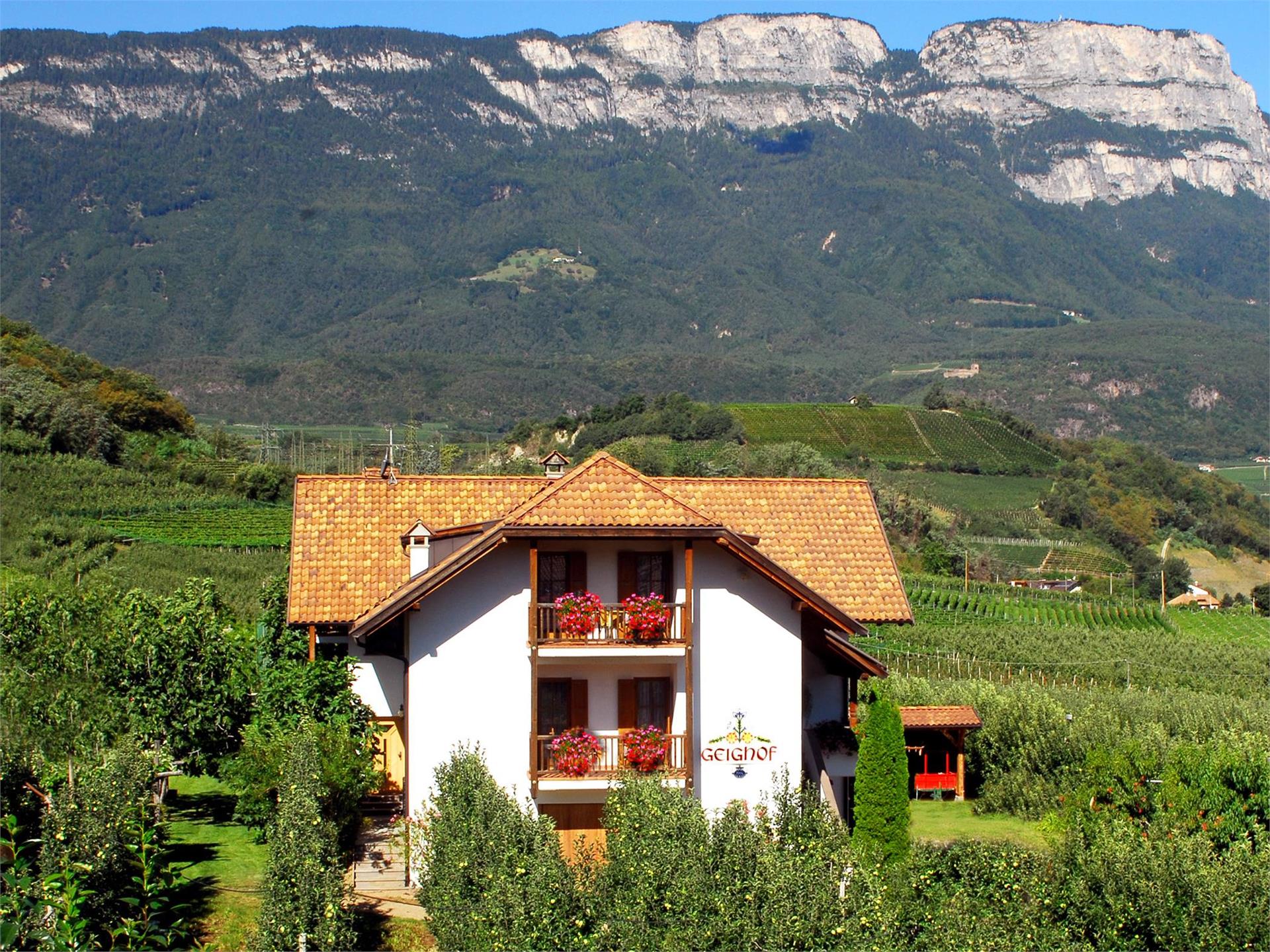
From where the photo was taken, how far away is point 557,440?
512 feet

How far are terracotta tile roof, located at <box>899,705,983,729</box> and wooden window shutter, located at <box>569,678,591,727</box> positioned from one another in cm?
1401

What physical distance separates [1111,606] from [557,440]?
78928mm

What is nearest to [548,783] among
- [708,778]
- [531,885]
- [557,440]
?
[708,778]

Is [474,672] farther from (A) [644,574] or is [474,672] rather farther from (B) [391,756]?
(B) [391,756]

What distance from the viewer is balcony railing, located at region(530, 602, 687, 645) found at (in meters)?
24.8

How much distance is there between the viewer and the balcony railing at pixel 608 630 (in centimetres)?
2477

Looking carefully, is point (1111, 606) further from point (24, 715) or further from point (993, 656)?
point (24, 715)

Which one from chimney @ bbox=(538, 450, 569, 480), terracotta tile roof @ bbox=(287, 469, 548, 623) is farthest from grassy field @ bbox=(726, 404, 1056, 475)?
terracotta tile roof @ bbox=(287, 469, 548, 623)

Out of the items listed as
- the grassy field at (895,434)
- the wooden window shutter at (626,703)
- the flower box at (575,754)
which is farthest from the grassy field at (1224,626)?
the grassy field at (895,434)

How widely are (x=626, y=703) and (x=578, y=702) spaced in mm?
746

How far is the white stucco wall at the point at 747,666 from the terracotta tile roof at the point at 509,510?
1.66m

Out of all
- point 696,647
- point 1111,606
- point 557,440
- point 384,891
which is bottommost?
point 384,891

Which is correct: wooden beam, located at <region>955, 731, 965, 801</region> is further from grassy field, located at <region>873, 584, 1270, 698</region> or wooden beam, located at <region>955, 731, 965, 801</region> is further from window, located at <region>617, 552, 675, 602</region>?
window, located at <region>617, 552, 675, 602</region>

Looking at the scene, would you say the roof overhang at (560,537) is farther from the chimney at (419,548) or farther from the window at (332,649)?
the window at (332,649)
